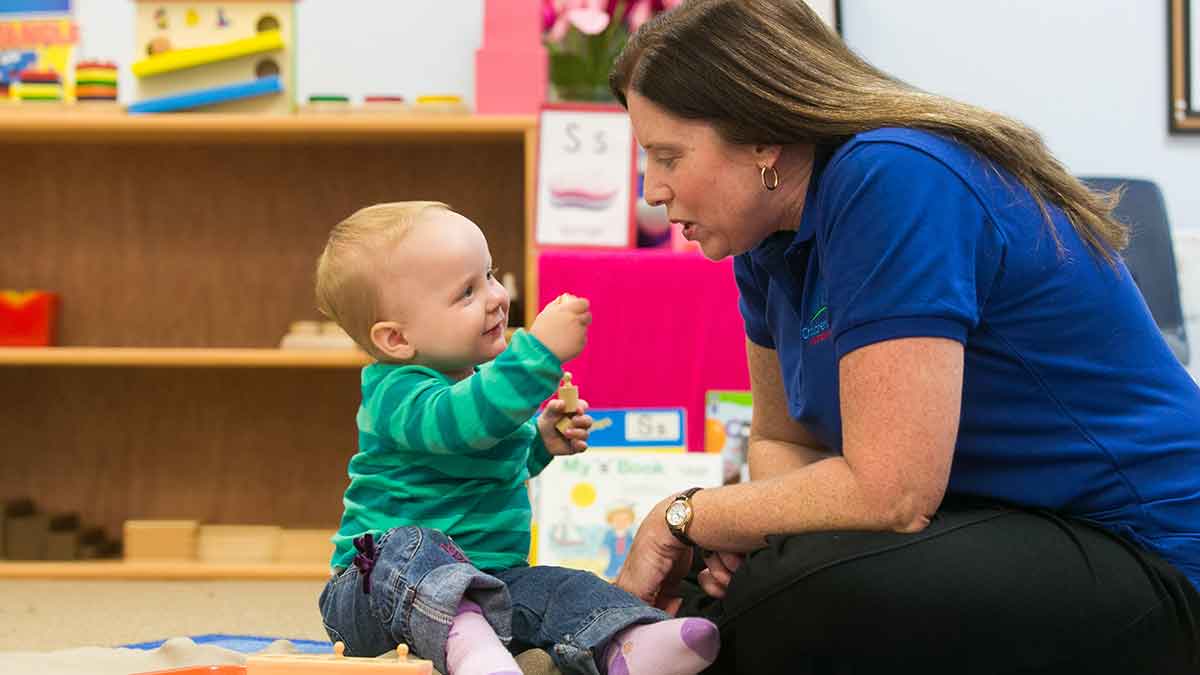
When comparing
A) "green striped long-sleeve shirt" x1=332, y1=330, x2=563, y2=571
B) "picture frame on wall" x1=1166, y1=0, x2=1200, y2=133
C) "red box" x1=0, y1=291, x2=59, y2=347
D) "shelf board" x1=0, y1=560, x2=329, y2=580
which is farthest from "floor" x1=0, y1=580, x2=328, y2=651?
"picture frame on wall" x1=1166, y1=0, x2=1200, y2=133

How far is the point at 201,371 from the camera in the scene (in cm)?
312

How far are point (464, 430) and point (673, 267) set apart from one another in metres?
1.22

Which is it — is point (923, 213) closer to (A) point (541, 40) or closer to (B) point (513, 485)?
(B) point (513, 485)

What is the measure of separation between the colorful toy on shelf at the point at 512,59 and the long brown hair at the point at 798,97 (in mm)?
1425

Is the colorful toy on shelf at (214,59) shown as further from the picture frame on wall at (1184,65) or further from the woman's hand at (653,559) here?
the picture frame on wall at (1184,65)

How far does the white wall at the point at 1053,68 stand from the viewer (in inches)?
120

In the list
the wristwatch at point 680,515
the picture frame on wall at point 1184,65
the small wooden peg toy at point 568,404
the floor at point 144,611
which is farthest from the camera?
the picture frame on wall at point 1184,65

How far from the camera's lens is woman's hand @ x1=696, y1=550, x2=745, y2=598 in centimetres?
132

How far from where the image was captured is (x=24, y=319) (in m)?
2.93

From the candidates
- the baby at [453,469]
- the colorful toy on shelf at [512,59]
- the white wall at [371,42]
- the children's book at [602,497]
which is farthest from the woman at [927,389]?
the white wall at [371,42]

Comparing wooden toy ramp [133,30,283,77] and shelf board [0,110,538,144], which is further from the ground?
wooden toy ramp [133,30,283,77]

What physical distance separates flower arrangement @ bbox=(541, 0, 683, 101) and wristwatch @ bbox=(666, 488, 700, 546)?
1.56m

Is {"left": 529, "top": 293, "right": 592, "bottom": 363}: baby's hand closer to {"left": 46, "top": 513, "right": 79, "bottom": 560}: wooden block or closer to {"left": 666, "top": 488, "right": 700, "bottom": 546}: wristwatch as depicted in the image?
{"left": 666, "top": 488, "right": 700, "bottom": 546}: wristwatch

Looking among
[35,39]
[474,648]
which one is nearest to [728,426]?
[474,648]
